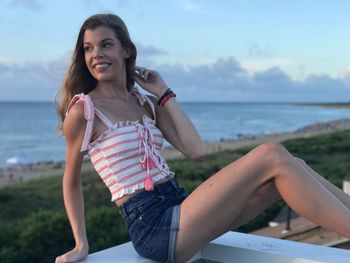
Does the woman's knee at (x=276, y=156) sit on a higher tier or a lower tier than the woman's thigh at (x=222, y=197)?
higher

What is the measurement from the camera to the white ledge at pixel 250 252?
7.61 ft

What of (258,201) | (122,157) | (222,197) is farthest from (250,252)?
(122,157)

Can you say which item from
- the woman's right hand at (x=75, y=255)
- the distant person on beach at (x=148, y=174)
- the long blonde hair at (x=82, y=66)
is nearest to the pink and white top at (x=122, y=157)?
the distant person on beach at (x=148, y=174)

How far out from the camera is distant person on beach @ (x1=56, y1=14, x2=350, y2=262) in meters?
2.19

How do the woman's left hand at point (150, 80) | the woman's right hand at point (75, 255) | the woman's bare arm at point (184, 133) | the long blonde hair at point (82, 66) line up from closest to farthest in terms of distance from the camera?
the woman's right hand at point (75, 255) → the long blonde hair at point (82, 66) → the woman's bare arm at point (184, 133) → the woman's left hand at point (150, 80)

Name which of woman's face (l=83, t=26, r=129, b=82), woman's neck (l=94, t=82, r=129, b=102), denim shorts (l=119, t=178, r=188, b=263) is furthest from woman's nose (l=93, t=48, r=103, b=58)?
denim shorts (l=119, t=178, r=188, b=263)

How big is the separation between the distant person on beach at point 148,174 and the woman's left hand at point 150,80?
4.5 inches

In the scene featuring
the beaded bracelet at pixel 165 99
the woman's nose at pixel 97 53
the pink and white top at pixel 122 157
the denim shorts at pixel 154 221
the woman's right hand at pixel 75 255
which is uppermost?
the woman's nose at pixel 97 53

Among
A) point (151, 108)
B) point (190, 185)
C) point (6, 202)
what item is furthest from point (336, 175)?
point (151, 108)

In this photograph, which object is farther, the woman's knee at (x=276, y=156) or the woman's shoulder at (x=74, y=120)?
the woman's shoulder at (x=74, y=120)

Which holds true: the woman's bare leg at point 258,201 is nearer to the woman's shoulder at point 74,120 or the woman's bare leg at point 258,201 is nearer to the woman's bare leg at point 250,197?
the woman's bare leg at point 250,197

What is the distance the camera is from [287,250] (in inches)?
95.3

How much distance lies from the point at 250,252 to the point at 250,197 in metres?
0.28

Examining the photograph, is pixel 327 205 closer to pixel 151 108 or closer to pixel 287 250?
pixel 287 250
